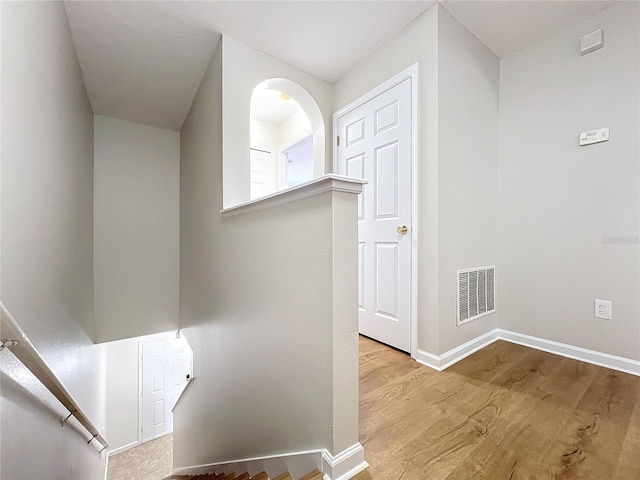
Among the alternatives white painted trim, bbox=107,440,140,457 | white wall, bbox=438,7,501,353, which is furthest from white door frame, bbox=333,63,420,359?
white painted trim, bbox=107,440,140,457

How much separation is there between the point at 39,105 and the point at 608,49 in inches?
127

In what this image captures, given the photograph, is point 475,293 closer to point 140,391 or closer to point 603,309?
point 603,309

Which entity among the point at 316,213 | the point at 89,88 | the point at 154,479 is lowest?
the point at 154,479

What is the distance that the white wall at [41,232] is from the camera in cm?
91

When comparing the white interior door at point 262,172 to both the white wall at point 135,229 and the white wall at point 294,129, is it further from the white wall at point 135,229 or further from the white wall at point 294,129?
the white wall at point 135,229

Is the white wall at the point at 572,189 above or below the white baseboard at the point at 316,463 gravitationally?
above

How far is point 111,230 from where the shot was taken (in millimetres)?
3160

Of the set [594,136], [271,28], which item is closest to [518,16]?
[594,136]

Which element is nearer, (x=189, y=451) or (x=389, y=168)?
(x=389, y=168)

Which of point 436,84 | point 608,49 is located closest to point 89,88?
point 436,84

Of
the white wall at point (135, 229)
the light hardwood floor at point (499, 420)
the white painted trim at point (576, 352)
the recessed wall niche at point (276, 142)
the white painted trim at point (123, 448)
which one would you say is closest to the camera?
the light hardwood floor at point (499, 420)

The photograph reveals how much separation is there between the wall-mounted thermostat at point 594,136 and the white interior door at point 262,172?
129 inches

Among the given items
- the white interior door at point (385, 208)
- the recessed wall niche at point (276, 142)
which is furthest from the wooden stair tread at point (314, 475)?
the recessed wall niche at point (276, 142)

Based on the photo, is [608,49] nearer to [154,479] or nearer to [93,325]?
[93,325]
